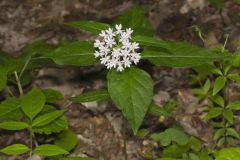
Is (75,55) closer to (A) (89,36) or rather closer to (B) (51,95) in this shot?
(B) (51,95)

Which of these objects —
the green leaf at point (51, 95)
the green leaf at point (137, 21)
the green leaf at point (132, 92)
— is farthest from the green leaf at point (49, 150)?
the green leaf at point (137, 21)

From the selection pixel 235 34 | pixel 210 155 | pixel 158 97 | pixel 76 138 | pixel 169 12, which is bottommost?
pixel 210 155

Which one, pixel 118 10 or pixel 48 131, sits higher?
pixel 118 10

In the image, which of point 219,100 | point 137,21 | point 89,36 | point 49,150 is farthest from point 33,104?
point 89,36

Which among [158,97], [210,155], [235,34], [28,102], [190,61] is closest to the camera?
[190,61]

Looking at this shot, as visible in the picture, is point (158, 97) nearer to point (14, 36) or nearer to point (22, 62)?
point (22, 62)

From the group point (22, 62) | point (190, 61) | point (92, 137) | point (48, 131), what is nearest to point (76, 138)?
point (92, 137)
